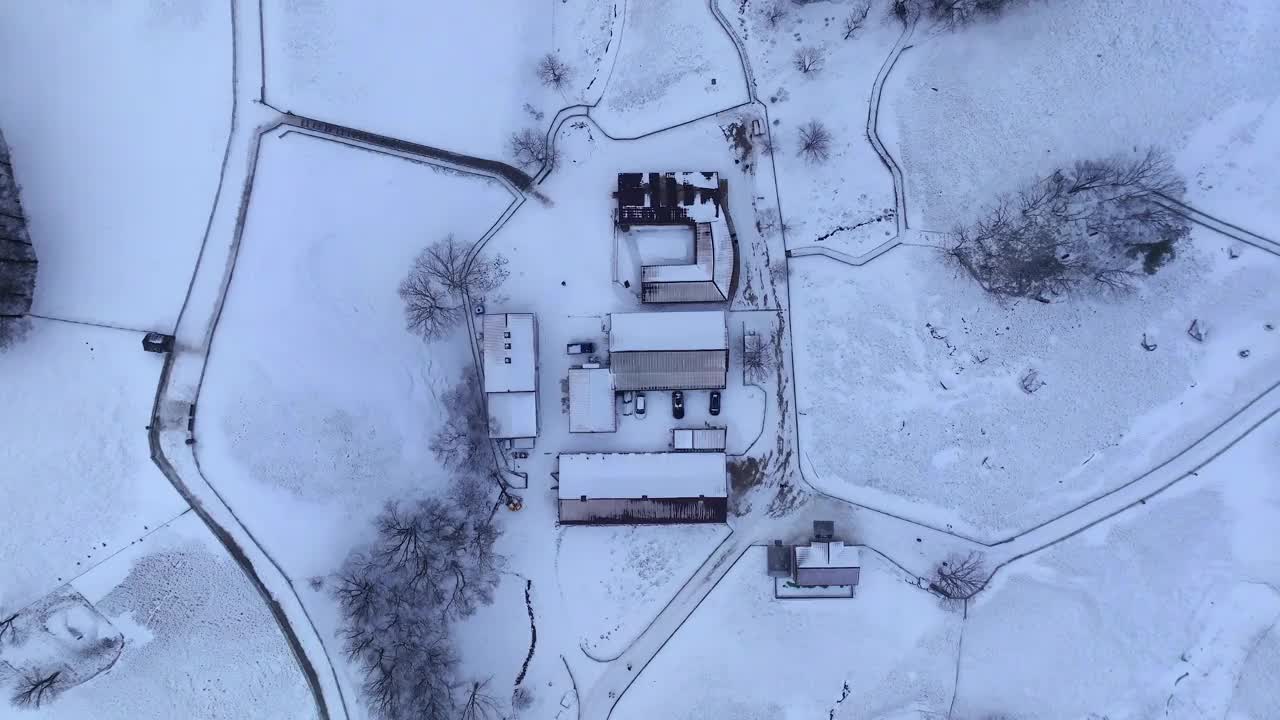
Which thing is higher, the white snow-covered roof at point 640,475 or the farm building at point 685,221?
the farm building at point 685,221

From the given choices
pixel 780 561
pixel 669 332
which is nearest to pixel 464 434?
pixel 669 332

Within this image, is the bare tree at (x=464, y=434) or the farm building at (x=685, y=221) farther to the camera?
the bare tree at (x=464, y=434)

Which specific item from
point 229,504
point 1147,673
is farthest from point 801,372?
point 229,504

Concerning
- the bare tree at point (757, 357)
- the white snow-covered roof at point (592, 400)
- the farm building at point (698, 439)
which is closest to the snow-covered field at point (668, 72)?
the bare tree at point (757, 357)

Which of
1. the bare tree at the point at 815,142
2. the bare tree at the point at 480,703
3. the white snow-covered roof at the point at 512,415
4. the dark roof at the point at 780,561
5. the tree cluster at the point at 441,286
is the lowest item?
the bare tree at the point at 480,703

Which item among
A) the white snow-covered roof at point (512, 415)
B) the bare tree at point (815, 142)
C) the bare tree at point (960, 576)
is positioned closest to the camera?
the white snow-covered roof at point (512, 415)

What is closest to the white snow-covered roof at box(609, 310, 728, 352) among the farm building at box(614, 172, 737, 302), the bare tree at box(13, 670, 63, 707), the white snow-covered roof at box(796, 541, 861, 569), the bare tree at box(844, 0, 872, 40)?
the farm building at box(614, 172, 737, 302)

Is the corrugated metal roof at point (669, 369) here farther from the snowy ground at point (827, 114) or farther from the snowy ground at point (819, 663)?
the snowy ground at point (819, 663)
